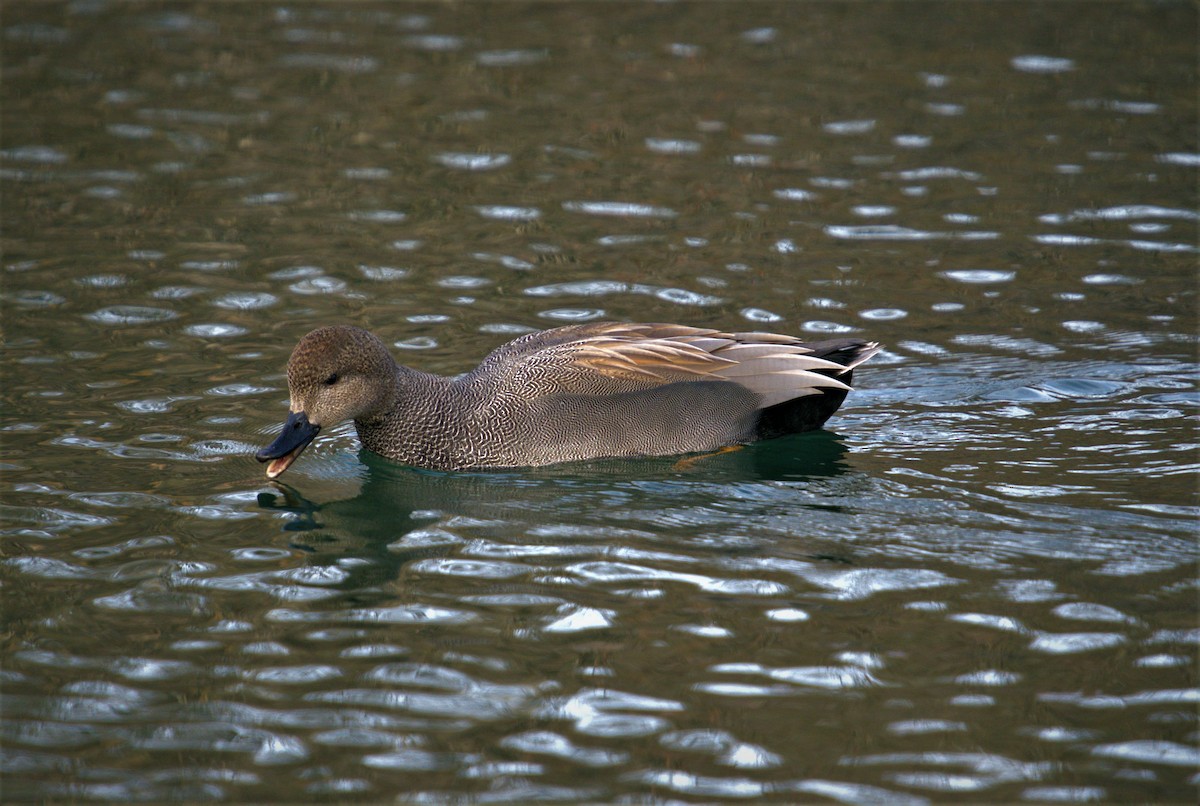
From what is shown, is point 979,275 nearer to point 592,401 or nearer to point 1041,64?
point 592,401

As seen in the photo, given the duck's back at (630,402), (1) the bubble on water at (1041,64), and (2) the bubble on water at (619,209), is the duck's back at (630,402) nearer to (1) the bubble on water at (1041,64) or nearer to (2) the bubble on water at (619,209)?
(2) the bubble on water at (619,209)

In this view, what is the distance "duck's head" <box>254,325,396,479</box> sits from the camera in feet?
24.5

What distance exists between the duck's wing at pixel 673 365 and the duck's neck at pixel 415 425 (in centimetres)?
33

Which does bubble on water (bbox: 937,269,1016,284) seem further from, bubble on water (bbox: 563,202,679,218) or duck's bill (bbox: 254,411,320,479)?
duck's bill (bbox: 254,411,320,479)

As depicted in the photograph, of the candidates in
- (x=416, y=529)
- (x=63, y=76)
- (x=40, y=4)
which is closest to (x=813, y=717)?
(x=416, y=529)

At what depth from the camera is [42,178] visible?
39.9 feet

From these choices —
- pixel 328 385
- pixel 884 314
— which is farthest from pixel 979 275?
pixel 328 385

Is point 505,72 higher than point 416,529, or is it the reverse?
point 505,72

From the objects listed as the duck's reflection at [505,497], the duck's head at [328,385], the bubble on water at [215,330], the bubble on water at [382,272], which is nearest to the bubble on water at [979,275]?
the duck's reflection at [505,497]

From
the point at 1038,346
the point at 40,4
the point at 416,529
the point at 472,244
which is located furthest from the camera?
the point at 40,4

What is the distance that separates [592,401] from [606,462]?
13.8 inches

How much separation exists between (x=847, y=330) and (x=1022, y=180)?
3279 millimetres

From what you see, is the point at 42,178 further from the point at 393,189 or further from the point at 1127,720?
the point at 1127,720

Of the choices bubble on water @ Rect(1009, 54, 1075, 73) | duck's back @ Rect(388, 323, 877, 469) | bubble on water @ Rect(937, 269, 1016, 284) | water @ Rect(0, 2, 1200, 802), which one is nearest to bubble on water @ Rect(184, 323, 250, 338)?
water @ Rect(0, 2, 1200, 802)
